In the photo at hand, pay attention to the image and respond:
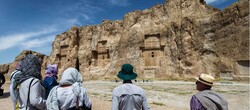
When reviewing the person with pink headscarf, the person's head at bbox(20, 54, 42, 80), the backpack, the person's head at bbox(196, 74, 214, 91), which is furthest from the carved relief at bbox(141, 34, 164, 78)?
the person's head at bbox(196, 74, 214, 91)

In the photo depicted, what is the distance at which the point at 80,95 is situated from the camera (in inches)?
153

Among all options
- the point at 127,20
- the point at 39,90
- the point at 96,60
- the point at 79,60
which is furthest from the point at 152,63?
the point at 39,90

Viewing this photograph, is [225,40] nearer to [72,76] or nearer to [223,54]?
[223,54]

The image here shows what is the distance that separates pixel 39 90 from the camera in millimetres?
4188

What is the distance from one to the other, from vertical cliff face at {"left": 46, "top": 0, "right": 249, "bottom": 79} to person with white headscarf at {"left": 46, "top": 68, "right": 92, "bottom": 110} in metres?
27.5

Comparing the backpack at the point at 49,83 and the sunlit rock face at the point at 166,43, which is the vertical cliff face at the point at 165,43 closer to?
the sunlit rock face at the point at 166,43

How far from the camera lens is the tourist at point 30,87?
4.10 meters

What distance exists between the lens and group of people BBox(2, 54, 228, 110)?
146 inches

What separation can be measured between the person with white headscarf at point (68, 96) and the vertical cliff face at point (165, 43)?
27.5m

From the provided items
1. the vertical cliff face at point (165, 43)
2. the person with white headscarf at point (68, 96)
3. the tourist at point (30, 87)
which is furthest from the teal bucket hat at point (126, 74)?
the vertical cliff face at point (165, 43)

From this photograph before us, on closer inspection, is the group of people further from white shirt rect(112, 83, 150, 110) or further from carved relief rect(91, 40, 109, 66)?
carved relief rect(91, 40, 109, 66)

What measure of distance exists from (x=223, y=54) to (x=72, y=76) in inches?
1141

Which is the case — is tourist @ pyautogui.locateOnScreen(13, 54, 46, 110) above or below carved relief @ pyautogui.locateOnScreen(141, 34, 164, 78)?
below

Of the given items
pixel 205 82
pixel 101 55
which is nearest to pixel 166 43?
pixel 101 55
